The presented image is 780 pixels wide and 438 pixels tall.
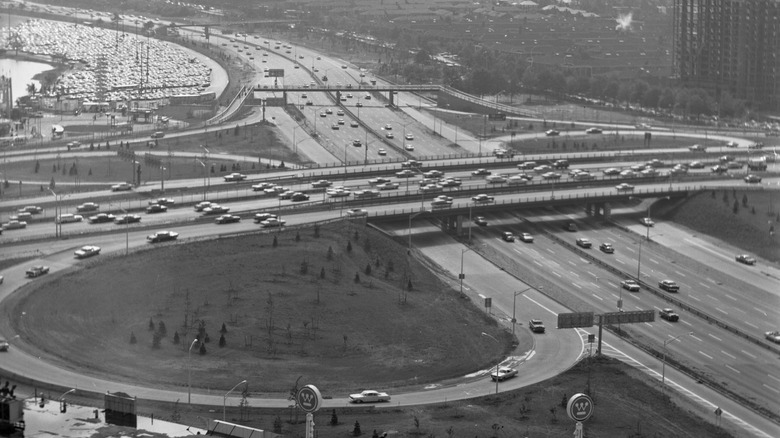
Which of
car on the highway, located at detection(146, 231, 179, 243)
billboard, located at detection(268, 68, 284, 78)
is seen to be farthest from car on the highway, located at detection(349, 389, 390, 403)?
billboard, located at detection(268, 68, 284, 78)

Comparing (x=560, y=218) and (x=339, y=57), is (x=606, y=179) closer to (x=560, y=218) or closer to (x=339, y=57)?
(x=560, y=218)

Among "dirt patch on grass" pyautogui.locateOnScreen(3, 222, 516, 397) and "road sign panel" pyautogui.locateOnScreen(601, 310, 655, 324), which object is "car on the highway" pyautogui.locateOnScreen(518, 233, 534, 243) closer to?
"dirt patch on grass" pyautogui.locateOnScreen(3, 222, 516, 397)

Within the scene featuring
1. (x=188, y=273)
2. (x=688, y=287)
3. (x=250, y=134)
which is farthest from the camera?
(x=250, y=134)

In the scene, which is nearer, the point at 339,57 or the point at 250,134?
the point at 250,134

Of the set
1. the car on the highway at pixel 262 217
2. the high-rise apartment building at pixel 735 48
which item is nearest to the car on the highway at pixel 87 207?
the car on the highway at pixel 262 217

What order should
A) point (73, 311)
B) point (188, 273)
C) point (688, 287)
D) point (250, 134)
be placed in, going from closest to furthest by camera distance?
1. point (73, 311)
2. point (188, 273)
3. point (688, 287)
4. point (250, 134)

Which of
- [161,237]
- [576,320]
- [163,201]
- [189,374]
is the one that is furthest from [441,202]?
[189,374]

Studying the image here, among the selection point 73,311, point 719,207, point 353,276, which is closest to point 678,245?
point 719,207
